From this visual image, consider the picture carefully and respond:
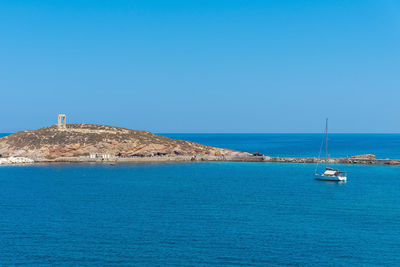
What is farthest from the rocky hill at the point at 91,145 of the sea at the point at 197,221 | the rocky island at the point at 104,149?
the sea at the point at 197,221

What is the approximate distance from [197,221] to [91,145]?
89.5 m

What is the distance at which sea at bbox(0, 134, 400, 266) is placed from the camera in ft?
126

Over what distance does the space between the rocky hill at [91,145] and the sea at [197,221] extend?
40515mm

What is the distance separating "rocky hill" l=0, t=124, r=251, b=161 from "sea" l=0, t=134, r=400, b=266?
40.5 meters

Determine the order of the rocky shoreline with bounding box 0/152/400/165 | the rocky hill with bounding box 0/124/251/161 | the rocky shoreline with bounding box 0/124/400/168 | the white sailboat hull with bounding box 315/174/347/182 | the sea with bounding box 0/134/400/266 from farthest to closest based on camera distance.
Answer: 1. the rocky hill with bounding box 0/124/251/161
2. the rocky shoreline with bounding box 0/124/400/168
3. the rocky shoreline with bounding box 0/152/400/165
4. the white sailboat hull with bounding box 315/174/347/182
5. the sea with bounding box 0/134/400/266

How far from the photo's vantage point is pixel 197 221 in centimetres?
5000

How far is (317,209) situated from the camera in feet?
190

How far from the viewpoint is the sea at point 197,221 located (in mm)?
38500

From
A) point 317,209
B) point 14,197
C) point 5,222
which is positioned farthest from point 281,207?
point 14,197

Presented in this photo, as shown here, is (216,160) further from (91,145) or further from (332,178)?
(332,178)

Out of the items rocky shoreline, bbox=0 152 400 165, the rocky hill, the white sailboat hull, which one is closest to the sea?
the white sailboat hull

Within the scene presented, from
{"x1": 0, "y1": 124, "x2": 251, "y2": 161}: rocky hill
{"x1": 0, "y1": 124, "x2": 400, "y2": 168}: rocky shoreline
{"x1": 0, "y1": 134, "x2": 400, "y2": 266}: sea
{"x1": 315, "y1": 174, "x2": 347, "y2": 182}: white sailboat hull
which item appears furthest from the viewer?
{"x1": 0, "y1": 124, "x2": 251, "y2": 161}: rocky hill

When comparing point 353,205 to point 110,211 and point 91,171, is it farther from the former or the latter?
point 91,171

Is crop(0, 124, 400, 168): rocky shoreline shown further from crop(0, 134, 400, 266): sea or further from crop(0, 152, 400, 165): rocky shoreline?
crop(0, 134, 400, 266): sea
